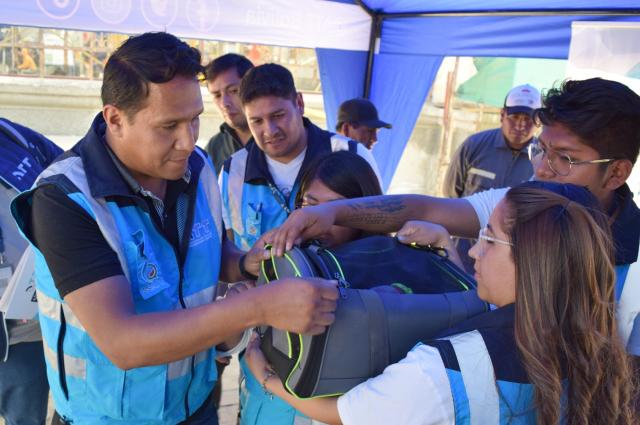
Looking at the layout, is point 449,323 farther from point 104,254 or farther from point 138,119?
point 138,119

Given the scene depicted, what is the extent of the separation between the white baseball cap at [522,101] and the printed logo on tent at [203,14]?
244cm

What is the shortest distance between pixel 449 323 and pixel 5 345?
1.68 meters

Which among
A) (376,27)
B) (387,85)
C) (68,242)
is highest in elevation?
(376,27)

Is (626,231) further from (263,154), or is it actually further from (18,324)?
(18,324)

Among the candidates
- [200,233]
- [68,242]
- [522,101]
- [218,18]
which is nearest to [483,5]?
[522,101]

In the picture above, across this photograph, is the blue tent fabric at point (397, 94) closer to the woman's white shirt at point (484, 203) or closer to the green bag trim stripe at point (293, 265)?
the woman's white shirt at point (484, 203)

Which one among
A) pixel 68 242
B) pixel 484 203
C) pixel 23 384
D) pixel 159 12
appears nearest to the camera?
pixel 68 242

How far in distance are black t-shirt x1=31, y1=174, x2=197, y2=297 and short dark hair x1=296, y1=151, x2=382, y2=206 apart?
2.94 feet

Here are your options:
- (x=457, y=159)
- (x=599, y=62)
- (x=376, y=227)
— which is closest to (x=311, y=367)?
(x=376, y=227)

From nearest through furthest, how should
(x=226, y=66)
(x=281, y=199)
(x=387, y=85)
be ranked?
1. (x=281, y=199)
2. (x=226, y=66)
3. (x=387, y=85)

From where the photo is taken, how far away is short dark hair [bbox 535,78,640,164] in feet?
6.13

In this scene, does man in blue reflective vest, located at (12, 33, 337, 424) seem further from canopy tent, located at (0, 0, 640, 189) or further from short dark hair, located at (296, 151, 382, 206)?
canopy tent, located at (0, 0, 640, 189)

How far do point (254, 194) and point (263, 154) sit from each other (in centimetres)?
25

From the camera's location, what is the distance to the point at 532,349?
46.1 inches
